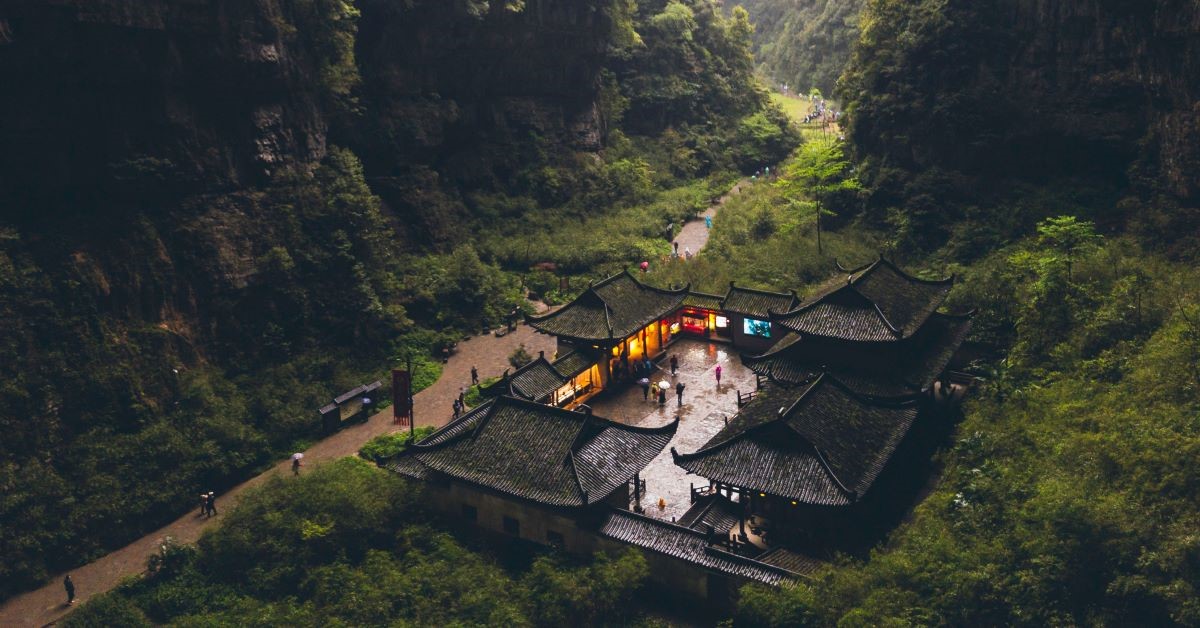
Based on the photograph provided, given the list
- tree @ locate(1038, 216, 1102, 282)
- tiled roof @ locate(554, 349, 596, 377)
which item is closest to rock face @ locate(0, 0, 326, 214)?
tiled roof @ locate(554, 349, 596, 377)

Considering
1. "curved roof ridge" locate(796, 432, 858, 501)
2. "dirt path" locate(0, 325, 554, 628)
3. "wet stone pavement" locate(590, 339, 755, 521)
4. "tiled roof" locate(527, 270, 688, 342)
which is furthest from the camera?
"tiled roof" locate(527, 270, 688, 342)

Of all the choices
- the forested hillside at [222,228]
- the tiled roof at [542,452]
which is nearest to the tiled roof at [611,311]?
the forested hillside at [222,228]

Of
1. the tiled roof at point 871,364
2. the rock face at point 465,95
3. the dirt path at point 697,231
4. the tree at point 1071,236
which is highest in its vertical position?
the rock face at point 465,95

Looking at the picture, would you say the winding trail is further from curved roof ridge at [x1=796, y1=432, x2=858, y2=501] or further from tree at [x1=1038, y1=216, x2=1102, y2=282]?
tree at [x1=1038, y1=216, x2=1102, y2=282]

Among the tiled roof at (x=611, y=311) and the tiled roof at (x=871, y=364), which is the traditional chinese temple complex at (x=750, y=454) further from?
the tiled roof at (x=611, y=311)

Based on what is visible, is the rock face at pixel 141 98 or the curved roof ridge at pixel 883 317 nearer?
the curved roof ridge at pixel 883 317

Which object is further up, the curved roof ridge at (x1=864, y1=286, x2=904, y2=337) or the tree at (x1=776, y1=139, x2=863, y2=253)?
the tree at (x1=776, y1=139, x2=863, y2=253)
